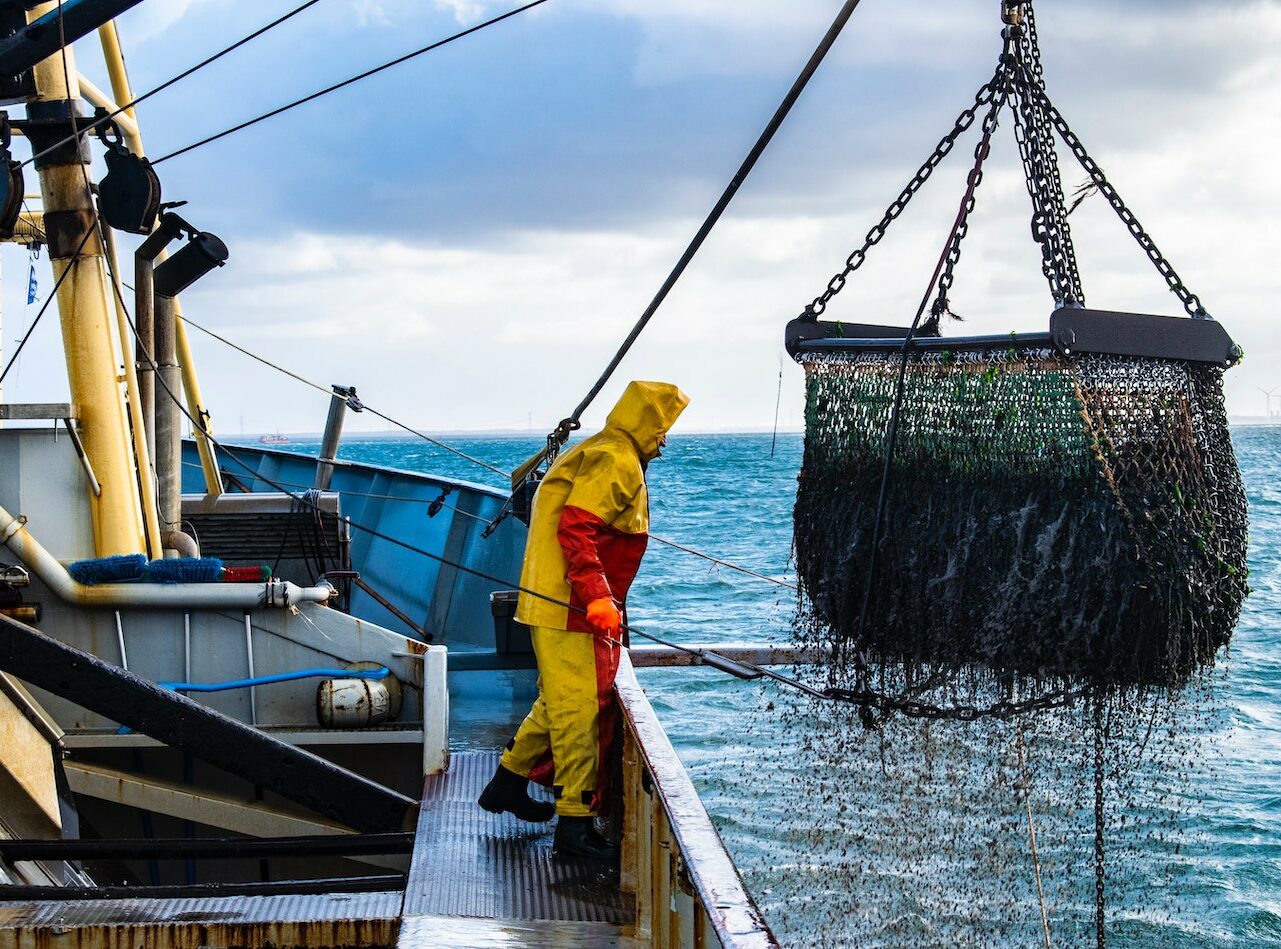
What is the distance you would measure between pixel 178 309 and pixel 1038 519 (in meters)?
6.54

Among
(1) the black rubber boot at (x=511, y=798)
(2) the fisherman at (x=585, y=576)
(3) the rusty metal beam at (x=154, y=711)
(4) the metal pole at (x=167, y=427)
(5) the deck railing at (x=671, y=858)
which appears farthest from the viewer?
(4) the metal pole at (x=167, y=427)

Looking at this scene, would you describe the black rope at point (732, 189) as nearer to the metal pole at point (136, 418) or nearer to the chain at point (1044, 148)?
the chain at point (1044, 148)

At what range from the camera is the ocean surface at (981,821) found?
885 cm

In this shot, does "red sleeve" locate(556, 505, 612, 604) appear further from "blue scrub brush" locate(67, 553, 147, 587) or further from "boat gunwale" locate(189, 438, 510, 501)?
"boat gunwale" locate(189, 438, 510, 501)

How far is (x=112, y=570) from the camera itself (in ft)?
20.1

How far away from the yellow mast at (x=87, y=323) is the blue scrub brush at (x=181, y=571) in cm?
71

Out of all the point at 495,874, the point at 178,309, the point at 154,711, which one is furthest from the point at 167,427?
the point at 495,874

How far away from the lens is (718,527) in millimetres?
40625

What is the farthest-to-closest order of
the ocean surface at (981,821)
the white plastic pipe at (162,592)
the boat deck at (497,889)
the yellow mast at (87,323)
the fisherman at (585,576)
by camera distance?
the ocean surface at (981,821) → the yellow mast at (87,323) → the white plastic pipe at (162,592) → the fisherman at (585,576) → the boat deck at (497,889)

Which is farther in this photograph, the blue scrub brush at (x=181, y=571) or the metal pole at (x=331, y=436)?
the metal pole at (x=331, y=436)

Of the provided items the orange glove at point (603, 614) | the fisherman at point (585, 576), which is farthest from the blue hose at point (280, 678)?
the orange glove at point (603, 614)

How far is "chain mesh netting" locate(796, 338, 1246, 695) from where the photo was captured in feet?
13.9

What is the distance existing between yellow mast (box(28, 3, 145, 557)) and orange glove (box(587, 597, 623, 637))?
377 centimetres

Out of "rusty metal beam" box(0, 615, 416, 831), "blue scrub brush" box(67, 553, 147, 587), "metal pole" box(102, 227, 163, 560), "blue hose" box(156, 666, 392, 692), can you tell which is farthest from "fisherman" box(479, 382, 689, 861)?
"metal pole" box(102, 227, 163, 560)
